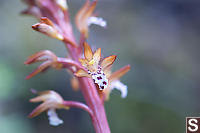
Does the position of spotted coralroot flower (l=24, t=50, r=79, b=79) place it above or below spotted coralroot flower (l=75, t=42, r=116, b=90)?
above

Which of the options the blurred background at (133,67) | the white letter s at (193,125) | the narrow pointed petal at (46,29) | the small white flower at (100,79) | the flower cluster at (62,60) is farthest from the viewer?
the blurred background at (133,67)

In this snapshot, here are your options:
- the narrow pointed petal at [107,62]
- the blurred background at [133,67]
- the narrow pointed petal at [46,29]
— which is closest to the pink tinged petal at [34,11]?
the narrow pointed petal at [46,29]

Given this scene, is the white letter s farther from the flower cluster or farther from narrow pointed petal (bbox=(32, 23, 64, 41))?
narrow pointed petal (bbox=(32, 23, 64, 41))

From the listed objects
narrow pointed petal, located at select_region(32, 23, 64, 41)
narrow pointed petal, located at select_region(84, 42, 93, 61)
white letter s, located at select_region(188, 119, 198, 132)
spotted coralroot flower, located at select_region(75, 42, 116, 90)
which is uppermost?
narrow pointed petal, located at select_region(32, 23, 64, 41)

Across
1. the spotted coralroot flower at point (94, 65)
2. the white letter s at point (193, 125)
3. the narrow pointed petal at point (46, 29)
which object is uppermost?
the narrow pointed petal at point (46, 29)

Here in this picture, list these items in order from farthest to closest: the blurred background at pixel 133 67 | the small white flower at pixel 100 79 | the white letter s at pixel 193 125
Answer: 1. the blurred background at pixel 133 67
2. the white letter s at pixel 193 125
3. the small white flower at pixel 100 79

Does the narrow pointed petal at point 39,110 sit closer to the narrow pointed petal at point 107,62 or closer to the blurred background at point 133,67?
the narrow pointed petal at point 107,62

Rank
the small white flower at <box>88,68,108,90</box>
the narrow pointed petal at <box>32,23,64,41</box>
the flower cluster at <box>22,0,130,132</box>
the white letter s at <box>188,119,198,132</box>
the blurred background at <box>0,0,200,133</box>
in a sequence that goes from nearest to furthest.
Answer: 1. the small white flower at <box>88,68,108,90</box>
2. the narrow pointed petal at <box>32,23,64,41</box>
3. the flower cluster at <box>22,0,130,132</box>
4. the white letter s at <box>188,119,198,132</box>
5. the blurred background at <box>0,0,200,133</box>

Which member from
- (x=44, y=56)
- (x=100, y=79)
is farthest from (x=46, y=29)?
(x=100, y=79)

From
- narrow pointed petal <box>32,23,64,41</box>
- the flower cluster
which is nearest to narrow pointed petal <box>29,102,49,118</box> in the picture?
the flower cluster
